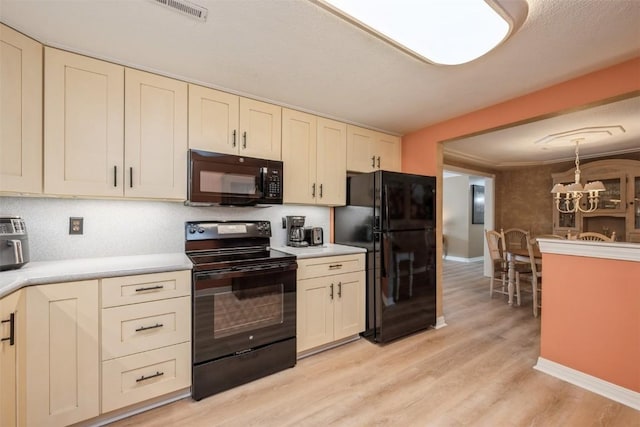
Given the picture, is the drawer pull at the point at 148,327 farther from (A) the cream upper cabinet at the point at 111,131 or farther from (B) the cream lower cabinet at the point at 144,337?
(A) the cream upper cabinet at the point at 111,131

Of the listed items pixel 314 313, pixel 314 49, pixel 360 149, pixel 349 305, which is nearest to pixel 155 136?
pixel 314 49

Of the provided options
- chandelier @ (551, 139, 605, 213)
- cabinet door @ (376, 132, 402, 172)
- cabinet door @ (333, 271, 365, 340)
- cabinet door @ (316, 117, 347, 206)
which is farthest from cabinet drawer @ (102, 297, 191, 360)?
chandelier @ (551, 139, 605, 213)

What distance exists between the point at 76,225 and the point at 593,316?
3750 millimetres

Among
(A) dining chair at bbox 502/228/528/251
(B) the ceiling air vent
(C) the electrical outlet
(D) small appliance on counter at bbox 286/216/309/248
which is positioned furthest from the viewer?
(A) dining chair at bbox 502/228/528/251

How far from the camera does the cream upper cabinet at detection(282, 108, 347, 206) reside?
8.59ft

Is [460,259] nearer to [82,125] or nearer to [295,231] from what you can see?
[295,231]

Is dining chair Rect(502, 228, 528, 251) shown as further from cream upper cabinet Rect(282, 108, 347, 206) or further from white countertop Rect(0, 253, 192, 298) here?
white countertop Rect(0, 253, 192, 298)

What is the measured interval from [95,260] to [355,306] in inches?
83.4

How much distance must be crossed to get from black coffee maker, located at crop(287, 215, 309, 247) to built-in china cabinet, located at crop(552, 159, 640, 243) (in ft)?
16.4

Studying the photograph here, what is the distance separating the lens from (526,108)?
2.33m

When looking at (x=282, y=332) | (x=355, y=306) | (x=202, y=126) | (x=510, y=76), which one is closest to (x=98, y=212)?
(x=202, y=126)

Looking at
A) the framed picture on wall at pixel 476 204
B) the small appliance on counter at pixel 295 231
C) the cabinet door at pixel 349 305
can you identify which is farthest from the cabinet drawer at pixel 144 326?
the framed picture on wall at pixel 476 204

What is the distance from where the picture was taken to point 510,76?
204 centimetres

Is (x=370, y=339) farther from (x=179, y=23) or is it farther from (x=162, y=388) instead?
(x=179, y=23)
